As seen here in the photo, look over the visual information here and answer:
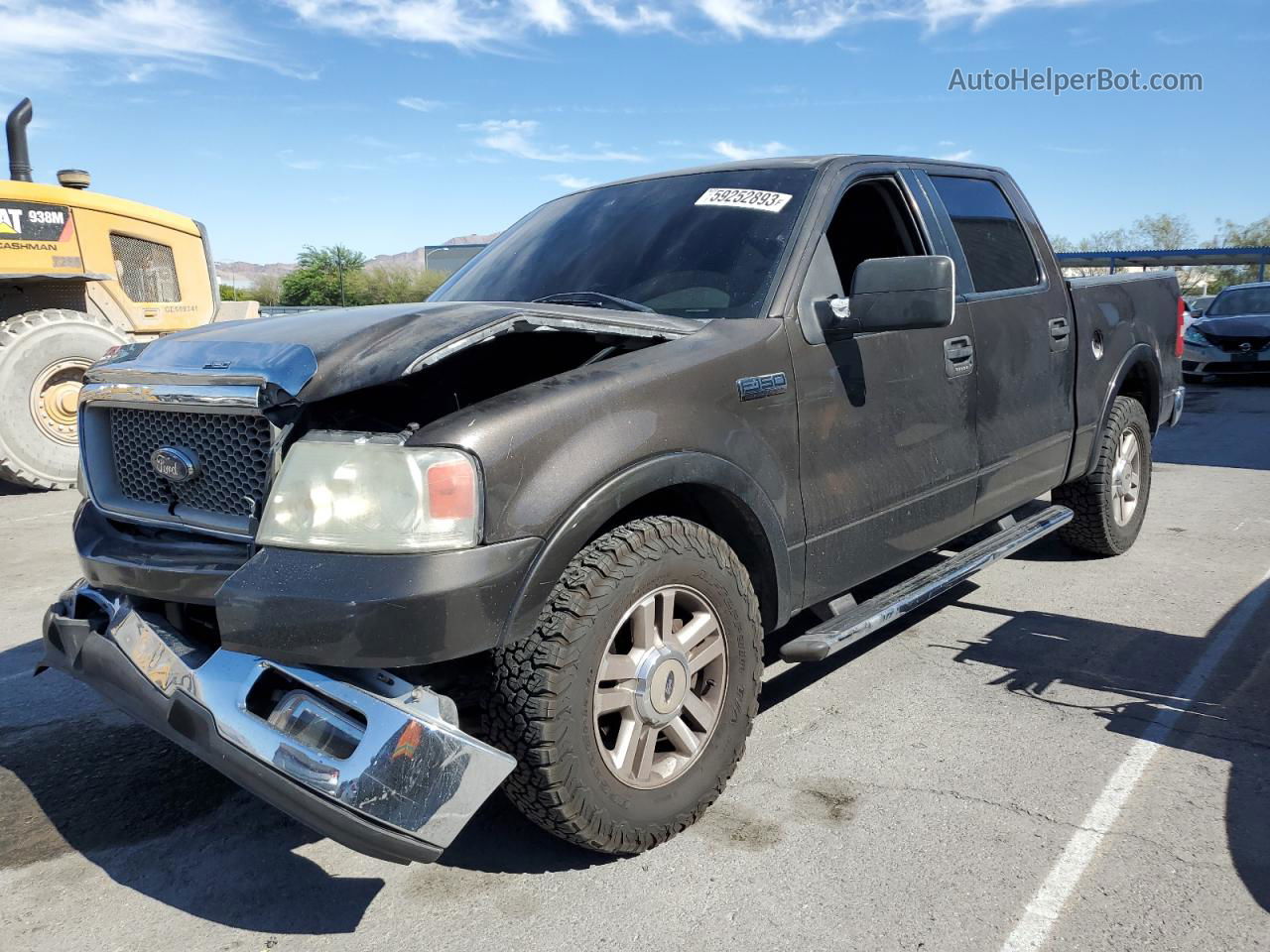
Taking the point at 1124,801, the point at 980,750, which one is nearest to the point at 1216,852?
the point at 1124,801

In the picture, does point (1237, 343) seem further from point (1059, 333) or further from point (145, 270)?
point (145, 270)

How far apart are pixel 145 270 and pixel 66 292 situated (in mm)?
779

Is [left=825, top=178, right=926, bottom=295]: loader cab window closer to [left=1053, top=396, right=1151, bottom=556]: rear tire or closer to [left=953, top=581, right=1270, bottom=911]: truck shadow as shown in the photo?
A: [left=953, top=581, right=1270, bottom=911]: truck shadow

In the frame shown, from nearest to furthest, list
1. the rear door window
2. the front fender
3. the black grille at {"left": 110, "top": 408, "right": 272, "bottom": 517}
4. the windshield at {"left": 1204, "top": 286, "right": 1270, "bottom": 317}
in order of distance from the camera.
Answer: the front fender, the black grille at {"left": 110, "top": 408, "right": 272, "bottom": 517}, the rear door window, the windshield at {"left": 1204, "top": 286, "right": 1270, "bottom": 317}

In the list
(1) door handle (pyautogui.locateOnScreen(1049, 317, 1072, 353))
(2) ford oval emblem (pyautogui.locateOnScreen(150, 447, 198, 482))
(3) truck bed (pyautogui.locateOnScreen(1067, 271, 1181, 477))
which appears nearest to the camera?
(2) ford oval emblem (pyautogui.locateOnScreen(150, 447, 198, 482))

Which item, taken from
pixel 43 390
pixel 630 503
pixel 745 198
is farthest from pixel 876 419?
pixel 43 390

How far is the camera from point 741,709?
9.90ft

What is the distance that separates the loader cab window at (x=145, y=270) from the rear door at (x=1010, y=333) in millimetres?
8100

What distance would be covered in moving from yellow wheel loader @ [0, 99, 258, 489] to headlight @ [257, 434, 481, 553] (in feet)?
22.3

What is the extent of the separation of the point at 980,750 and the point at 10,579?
198 inches

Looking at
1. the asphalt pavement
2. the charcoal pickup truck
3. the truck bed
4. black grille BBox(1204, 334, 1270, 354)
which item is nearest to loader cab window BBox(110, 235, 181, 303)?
the asphalt pavement

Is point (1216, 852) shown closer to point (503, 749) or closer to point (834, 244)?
point (503, 749)

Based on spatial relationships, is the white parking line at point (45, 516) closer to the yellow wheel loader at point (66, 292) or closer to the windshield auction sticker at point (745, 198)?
the yellow wheel loader at point (66, 292)

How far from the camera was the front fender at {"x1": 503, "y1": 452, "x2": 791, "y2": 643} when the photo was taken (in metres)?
2.44
